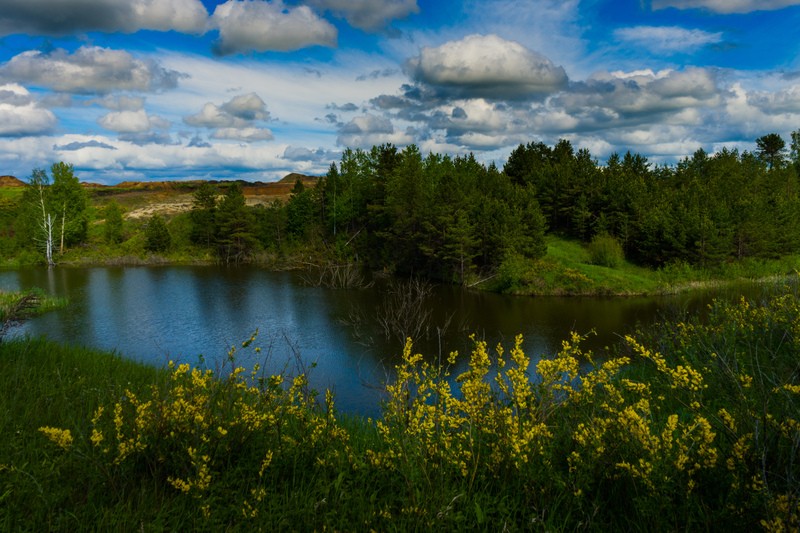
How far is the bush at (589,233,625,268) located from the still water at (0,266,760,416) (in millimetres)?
10684

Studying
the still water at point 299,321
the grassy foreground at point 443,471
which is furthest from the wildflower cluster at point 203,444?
the still water at point 299,321

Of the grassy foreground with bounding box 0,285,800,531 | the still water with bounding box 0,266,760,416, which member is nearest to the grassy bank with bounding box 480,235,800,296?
the still water with bounding box 0,266,760,416

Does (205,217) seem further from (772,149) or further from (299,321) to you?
(772,149)

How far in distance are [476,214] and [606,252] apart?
14.3 meters

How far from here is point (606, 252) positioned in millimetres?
47781

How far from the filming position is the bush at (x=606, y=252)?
46.9 metres

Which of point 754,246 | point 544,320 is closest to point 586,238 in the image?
point 754,246

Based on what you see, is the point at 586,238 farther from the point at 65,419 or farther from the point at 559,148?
the point at 65,419

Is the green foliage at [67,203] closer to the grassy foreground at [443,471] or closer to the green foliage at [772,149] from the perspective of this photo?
the grassy foreground at [443,471]

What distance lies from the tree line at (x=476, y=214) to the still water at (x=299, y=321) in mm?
7678

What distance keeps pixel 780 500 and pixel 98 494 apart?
522 cm

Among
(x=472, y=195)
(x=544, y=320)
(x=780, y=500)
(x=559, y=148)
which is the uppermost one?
(x=559, y=148)

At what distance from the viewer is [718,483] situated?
3953 millimetres

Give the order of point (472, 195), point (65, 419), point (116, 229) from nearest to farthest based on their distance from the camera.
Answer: point (65, 419)
point (472, 195)
point (116, 229)
